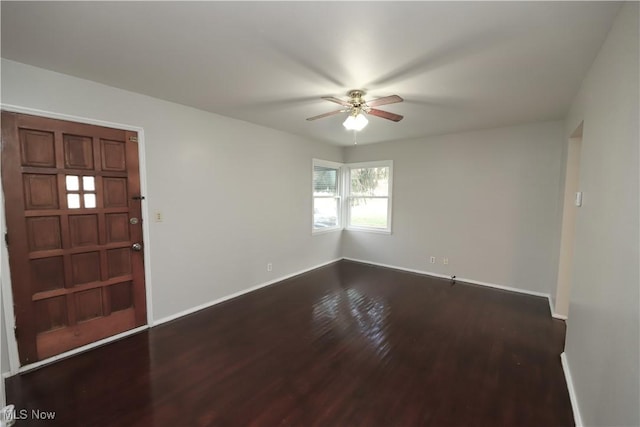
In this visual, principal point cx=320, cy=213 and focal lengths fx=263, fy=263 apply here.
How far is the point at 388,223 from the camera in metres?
5.16

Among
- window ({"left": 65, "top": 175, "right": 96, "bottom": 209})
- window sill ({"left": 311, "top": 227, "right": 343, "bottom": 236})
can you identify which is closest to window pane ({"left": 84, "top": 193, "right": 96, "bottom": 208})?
window ({"left": 65, "top": 175, "right": 96, "bottom": 209})

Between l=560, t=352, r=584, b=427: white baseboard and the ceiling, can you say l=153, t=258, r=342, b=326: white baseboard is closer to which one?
the ceiling

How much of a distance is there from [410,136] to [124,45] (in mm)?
4050

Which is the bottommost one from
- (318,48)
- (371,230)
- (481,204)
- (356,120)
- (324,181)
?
(371,230)

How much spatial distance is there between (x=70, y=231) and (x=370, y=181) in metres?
4.57

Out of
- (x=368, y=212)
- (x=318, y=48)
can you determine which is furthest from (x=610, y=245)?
(x=368, y=212)

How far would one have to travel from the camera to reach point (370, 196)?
5418mm

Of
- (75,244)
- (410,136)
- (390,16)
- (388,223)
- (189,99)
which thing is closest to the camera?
(390,16)

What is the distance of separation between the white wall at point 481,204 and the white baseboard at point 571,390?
1.47 meters

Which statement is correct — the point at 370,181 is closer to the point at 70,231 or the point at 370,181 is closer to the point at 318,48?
the point at 318,48

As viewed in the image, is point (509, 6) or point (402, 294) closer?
point (509, 6)

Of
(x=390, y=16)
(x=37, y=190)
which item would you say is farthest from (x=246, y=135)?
(x=390, y=16)

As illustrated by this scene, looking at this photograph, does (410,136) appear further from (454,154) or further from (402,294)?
(402,294)

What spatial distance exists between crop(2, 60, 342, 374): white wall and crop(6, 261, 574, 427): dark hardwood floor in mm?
514
